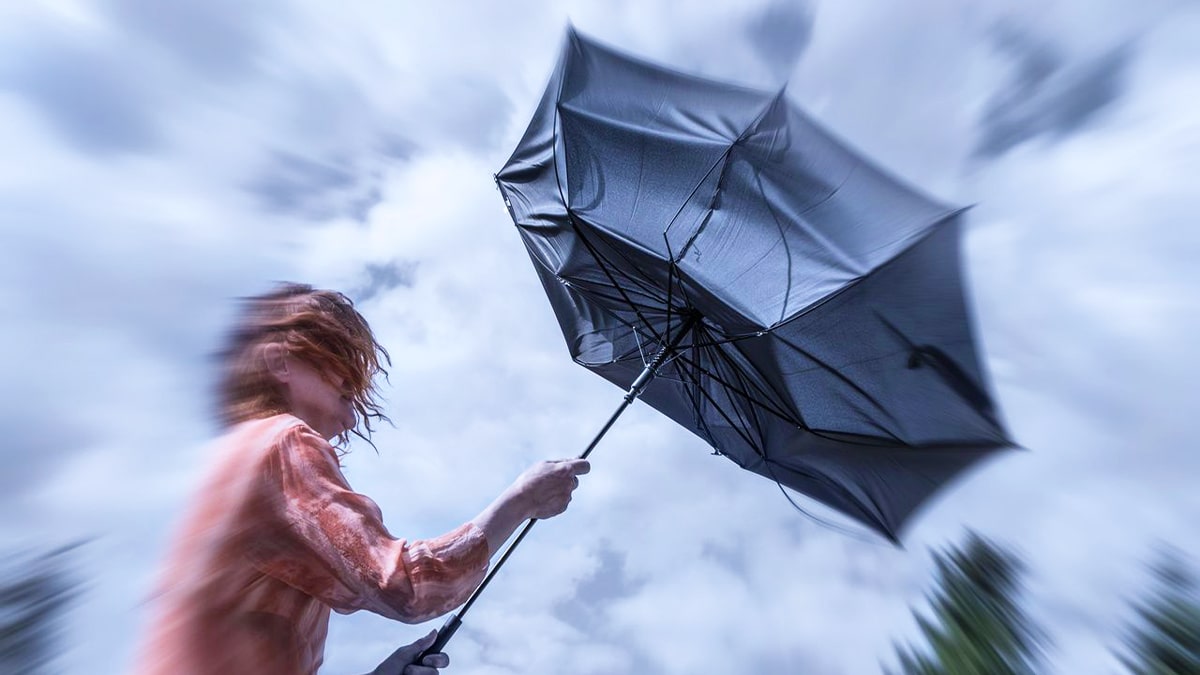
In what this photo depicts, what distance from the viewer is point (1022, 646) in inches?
848

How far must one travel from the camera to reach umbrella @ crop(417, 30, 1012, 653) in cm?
317

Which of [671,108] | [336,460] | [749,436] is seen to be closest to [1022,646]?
[749,436]

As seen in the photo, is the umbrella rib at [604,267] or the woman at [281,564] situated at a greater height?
the umbrella rib at [604,267]

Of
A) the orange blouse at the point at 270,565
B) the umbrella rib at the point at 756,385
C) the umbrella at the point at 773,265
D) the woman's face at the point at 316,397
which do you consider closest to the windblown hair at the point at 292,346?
the woman's face at the point at 316,397

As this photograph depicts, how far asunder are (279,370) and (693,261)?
7.01ft

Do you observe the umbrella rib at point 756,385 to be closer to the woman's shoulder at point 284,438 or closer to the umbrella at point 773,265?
the umbrella at point 773,265

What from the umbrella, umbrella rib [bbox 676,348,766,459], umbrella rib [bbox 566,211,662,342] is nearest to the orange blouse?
the umbrella

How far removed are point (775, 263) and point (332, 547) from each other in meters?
2.47

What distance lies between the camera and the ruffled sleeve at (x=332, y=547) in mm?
1389

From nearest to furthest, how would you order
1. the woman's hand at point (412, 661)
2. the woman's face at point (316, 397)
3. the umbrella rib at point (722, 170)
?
1. the woman's face at point (316, 397)
2. the woman's hand at point (412, 661)
3. the umbrella rib at point (722, 170)

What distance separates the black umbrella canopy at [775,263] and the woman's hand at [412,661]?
6.51 feet

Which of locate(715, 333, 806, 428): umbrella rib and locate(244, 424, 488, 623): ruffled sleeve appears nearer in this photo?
locate(244, 424, 488, 623): ruffled sleeve

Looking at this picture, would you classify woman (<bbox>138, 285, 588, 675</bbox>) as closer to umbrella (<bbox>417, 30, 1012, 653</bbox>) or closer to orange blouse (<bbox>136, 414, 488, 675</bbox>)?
orange blouse (<bbox>136, 414, 488, 675</bbox>)

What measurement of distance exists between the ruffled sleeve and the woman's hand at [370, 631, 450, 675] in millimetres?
616
